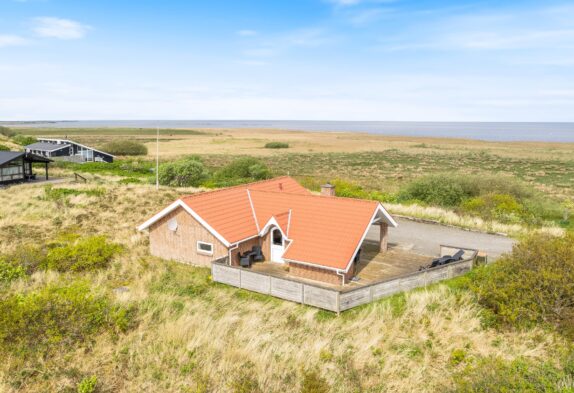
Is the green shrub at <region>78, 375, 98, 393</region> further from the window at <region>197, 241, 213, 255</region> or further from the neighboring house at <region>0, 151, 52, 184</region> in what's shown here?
the neighboring house at <region>0, 151, 52, 184</region>

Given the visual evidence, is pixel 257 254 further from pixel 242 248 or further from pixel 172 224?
pixel 172 224

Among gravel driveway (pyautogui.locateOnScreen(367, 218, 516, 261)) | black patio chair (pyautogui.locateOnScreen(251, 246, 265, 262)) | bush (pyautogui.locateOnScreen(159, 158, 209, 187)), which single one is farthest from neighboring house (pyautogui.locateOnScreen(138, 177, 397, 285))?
bush (pyautogui.locateOnScreen(159, 158, 209, 187))

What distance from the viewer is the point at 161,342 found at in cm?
1237

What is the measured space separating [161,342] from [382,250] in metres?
13.8

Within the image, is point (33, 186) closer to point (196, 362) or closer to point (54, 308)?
point (54, 308)

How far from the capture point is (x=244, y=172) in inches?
2135

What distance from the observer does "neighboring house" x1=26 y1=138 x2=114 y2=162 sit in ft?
233

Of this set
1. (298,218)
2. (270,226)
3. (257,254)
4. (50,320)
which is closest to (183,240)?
(257,254)

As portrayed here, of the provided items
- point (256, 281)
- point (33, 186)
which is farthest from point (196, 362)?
point (33, 186)

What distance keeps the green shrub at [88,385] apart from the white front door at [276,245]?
11367mm

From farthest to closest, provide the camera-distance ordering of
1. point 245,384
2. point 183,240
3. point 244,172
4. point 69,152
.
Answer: point 69,152, point 244,172, point 183,240, point 245,384

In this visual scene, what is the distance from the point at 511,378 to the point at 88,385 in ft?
33.7

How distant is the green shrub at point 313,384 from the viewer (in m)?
10.1

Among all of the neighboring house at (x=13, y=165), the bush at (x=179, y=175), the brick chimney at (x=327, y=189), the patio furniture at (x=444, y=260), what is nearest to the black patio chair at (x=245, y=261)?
the brick chimney at (x=327, y=189)
